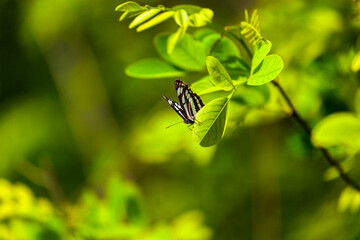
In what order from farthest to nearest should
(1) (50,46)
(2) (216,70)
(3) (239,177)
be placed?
(1) (50,46)
(3) (239,177)
(2) (216,70)

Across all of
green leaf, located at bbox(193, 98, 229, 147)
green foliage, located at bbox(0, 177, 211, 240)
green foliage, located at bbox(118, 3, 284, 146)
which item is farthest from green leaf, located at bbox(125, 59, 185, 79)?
green foliage, located at bbox(0, 177, 211, 240)

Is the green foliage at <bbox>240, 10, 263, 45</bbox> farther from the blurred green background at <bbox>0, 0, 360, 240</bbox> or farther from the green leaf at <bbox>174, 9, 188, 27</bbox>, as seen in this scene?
the blurred green background at <bbox>0, 0, 360, 240</bbox>

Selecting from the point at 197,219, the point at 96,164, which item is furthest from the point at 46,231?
the point at 96,164

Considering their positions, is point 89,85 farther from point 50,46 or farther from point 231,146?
point 231,146

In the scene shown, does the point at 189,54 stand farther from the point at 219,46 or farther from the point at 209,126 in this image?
the point at 209,126

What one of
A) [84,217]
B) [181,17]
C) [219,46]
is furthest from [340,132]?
[84,217]

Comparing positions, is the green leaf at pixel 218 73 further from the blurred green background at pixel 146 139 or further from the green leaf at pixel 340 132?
the green leaf at pixel 340 132
